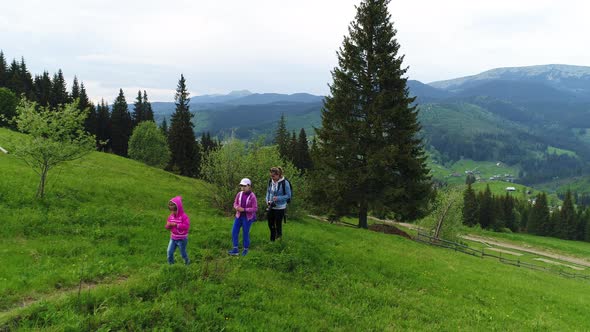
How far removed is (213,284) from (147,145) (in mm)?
63734

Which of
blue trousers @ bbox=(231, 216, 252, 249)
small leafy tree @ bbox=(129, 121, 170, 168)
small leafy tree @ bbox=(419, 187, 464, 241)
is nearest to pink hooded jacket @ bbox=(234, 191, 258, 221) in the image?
blue trousers @ bbox=(231, 216, 252, 249)

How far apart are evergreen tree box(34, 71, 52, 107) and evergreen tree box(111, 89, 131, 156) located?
1401 centimetres

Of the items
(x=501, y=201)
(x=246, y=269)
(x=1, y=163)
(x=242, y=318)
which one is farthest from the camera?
(x=501, y=201)

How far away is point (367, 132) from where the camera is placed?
2722cm

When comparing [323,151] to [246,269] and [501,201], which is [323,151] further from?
[501,201]

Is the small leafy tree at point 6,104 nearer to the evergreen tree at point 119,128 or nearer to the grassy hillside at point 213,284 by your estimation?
the evergreen tree at point 119,128

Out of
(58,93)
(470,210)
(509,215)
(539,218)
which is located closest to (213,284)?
(58,93)

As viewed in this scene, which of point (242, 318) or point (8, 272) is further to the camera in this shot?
point (8, 272)

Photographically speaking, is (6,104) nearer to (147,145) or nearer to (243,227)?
(147,145)

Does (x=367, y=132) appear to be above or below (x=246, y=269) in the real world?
above

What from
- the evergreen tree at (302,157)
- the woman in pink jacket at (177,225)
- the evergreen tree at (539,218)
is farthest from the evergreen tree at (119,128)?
the evergreen tree at (539,218)

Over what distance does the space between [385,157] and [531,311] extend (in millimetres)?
14910

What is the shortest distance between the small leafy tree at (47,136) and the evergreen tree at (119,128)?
237 feet

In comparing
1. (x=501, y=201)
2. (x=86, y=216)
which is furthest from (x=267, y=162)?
(x=501, y=201)
